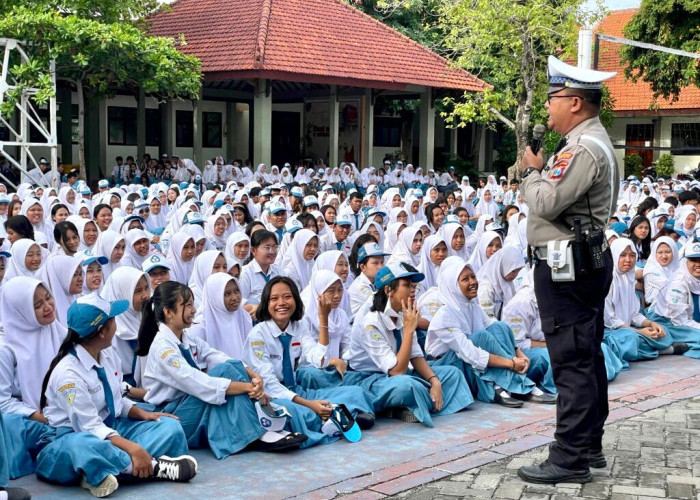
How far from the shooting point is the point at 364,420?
5082 mm

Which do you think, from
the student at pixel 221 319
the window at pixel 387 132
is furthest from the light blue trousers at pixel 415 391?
the window at pixel 387 132

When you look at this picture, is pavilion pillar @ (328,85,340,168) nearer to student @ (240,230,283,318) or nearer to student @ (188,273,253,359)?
student @ (240,230,283,318)

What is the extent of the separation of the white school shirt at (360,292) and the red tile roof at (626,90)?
18.7 metres

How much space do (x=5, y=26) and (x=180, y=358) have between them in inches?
461

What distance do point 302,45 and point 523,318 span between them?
14.0 metres

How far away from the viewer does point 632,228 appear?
9609 millimetres

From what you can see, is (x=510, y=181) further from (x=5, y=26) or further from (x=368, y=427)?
(x=368, y=427)

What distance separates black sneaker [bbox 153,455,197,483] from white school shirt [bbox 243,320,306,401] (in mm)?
841

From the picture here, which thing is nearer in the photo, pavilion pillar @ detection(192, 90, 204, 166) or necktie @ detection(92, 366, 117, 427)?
necktie @ detection(92, 366, 117, 427)

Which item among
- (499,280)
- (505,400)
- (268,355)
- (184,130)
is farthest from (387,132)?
(268,355)

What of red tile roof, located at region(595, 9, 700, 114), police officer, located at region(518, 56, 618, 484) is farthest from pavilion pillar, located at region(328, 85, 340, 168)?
police officer, located at region(518, 56, 618, 484)

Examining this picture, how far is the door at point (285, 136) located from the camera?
26.4 metres

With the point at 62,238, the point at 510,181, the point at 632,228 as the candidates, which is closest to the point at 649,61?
the point at 510,181

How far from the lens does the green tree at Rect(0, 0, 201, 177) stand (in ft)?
47.3
